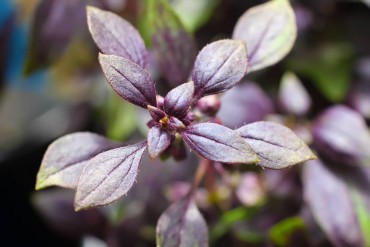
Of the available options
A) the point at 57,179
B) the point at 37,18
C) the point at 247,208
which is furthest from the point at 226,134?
the point at 37,18

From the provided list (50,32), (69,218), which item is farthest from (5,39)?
(69,218)

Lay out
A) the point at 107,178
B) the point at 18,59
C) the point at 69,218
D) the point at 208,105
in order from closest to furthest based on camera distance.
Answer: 1. the point at 107,178
2. the point at 208,105
3. the point at 69,218
4. the point at 18,59

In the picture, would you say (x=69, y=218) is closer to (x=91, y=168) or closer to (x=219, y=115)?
(x=219, y=115)

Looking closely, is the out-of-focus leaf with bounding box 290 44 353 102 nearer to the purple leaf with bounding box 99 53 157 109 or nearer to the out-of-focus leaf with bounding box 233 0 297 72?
the out-of-focus leaf with bounding box 233 0 297 72

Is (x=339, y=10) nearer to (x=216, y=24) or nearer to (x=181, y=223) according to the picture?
(x=216, y=24)

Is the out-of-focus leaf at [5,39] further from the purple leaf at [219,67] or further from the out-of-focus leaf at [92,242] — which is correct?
the purple leaf at [219,67]

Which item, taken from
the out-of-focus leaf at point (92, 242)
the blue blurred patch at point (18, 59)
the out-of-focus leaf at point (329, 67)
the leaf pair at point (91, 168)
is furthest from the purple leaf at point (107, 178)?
the blue blurred patch at point (18, 59)
